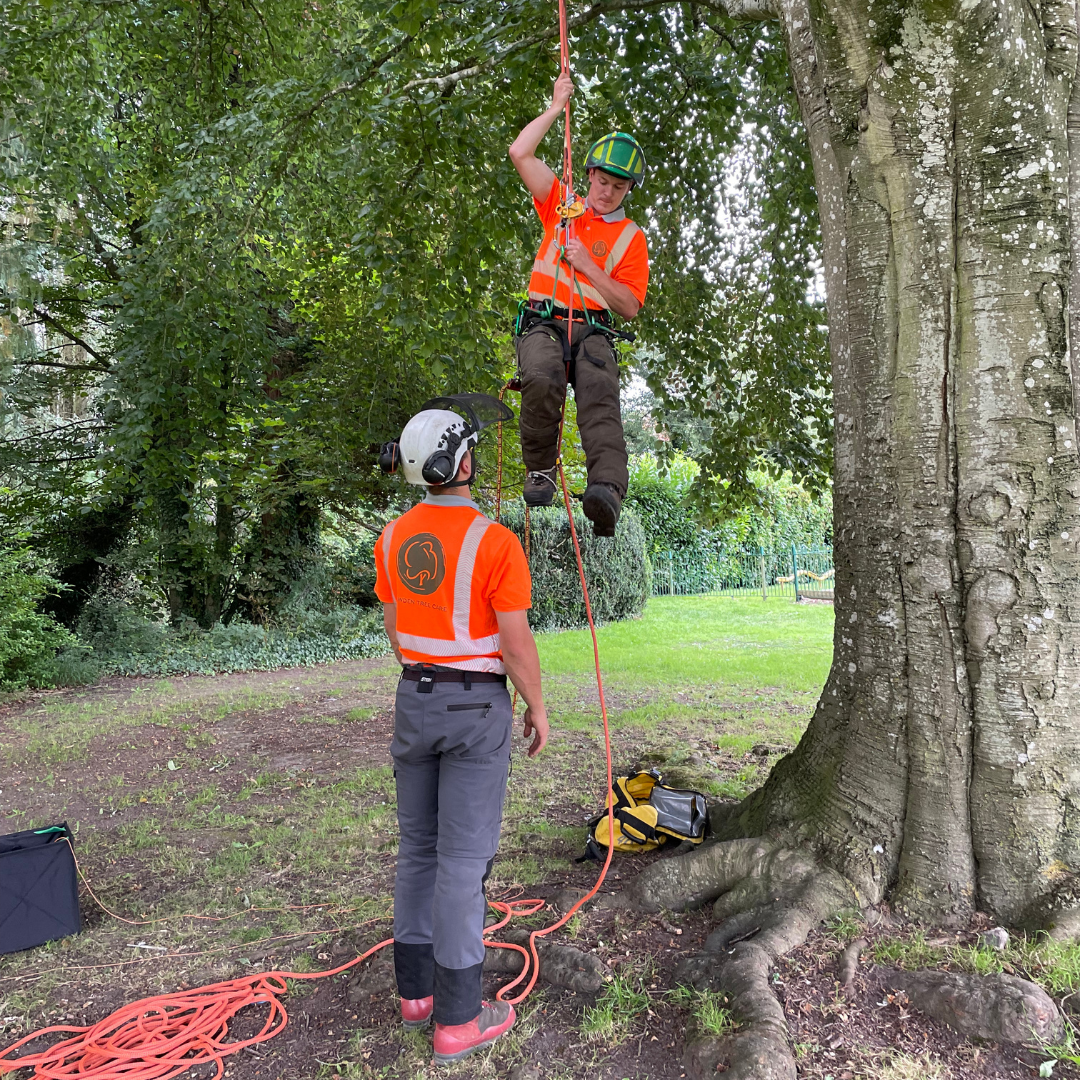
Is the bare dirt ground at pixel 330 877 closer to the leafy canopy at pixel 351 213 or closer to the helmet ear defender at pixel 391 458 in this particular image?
the helmet ear defender at pixel 391 458

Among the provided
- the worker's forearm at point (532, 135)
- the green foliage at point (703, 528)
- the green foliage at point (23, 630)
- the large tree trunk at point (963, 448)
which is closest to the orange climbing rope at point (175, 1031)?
the worker's forearm at point (532, 135)

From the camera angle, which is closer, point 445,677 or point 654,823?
point 445,677

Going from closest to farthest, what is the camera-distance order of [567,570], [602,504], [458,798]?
[458,798]
[602,504]
[567,570]

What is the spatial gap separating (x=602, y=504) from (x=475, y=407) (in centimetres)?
63

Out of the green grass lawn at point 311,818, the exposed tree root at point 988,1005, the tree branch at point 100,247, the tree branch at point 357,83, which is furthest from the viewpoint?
the tree branch at point 100,247

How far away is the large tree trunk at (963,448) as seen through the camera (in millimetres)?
2934

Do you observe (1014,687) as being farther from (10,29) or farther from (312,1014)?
(10,29)

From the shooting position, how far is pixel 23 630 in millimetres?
10016

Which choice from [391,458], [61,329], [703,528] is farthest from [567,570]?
[391,458]

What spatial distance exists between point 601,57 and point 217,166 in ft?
9.81

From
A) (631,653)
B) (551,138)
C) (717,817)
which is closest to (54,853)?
(717,817)

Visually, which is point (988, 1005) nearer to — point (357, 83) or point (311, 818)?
point (311, 818)

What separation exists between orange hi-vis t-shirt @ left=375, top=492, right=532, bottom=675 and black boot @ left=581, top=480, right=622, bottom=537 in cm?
61

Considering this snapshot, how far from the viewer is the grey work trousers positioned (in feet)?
8.90
